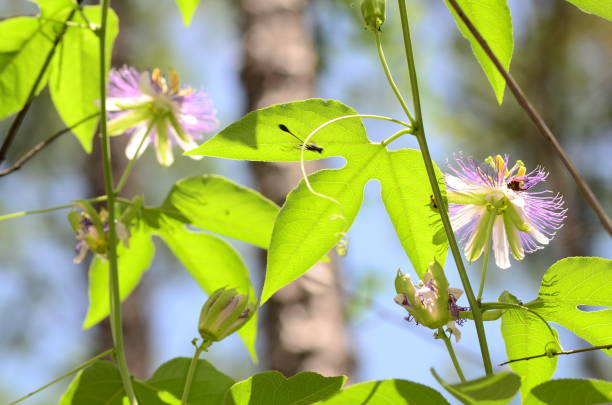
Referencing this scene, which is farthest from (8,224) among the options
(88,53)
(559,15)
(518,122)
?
(88,53)

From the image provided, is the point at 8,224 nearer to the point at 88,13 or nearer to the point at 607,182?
the point at 607,182

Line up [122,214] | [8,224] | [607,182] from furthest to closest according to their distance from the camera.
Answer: [8,224]
[607,182]
[122,214]

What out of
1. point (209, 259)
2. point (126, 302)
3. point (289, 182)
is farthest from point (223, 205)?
point (126, 302)

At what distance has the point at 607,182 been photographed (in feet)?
12.9

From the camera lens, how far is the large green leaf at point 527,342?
1.62ft

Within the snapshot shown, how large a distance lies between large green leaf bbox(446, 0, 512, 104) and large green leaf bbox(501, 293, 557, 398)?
15 cm

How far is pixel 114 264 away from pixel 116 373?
9cm

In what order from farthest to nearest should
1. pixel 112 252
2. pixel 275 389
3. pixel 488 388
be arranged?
pixel 112 252, pixel 275 389, pixel 488 388

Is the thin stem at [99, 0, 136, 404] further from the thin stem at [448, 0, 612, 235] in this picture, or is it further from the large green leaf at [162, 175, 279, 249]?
the thin stem at [448, 0, 612, 235]

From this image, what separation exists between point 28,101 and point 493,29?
408 millimetres

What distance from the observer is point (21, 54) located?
0.68m

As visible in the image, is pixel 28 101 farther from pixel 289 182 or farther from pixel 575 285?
pixel 289 182

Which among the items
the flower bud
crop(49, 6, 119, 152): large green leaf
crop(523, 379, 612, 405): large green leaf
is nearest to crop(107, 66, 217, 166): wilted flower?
crop(49, 6, 119, 152): large green leaf

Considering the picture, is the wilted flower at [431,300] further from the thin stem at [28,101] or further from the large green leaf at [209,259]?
the thin stem at [28,101]
